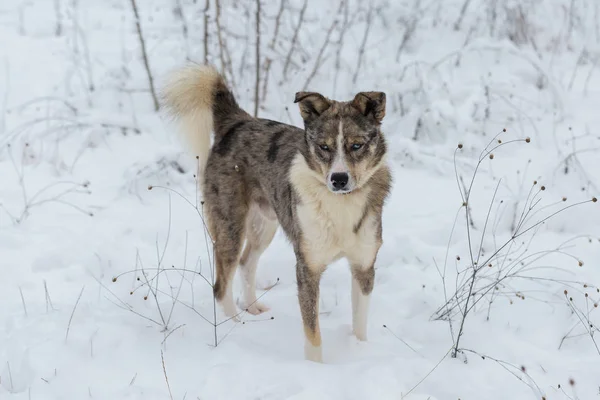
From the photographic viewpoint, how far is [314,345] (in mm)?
3383

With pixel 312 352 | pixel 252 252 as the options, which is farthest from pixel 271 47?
pixel 312 352

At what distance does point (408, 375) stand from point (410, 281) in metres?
1.20

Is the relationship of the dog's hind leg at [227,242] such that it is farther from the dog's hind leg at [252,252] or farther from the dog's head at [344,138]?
the dog's head at [344,138]

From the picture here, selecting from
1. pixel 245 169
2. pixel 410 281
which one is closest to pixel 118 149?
pixel 245 169

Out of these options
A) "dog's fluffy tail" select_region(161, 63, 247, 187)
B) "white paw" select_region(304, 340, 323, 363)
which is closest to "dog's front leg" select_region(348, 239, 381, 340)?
"white paw" select_region(304, 340, 323, 363)

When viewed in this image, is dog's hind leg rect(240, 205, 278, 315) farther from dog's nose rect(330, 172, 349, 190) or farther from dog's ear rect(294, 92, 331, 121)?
dog's nose rect(330, 172, 349, 190)

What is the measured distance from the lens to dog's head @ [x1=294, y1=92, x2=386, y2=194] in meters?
3.12

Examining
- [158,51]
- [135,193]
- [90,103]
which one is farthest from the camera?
[158,51]

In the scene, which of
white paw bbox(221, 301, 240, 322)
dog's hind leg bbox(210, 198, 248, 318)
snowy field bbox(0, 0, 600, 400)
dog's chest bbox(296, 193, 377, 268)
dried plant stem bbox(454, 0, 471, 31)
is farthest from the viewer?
dried plant stem bbox(454, 0, 471, 31)

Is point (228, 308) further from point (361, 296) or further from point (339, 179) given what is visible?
point (339, 179)

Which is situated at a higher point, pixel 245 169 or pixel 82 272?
pixel 245 169

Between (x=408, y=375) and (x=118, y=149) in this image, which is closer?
(x=408, y=375)

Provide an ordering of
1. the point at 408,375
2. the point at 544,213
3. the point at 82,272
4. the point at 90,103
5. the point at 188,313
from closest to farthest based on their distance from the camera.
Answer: the point at 408,375 → the point at 188,313 → the point at 82,272 → the point at 544,213 → the point at 90,103

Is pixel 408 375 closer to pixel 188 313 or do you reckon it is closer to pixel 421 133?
pixel 188 313
